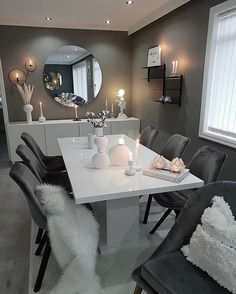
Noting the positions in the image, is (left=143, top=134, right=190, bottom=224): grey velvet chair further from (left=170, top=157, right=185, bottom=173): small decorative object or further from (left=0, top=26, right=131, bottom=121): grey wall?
(left=0, top=26, right=131, bottom=121): grey wall

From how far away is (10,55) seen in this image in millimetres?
4211

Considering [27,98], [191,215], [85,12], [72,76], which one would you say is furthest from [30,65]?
[191,215]

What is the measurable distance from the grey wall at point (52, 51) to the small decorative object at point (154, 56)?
936 mm

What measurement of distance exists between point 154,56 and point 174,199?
2711 millimetres

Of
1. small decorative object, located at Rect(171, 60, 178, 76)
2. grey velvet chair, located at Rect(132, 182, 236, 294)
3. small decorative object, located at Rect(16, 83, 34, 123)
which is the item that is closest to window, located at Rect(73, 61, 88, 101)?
small decorative object, located at Rect(16, 83, 34, 123)

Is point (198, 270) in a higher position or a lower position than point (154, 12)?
lower

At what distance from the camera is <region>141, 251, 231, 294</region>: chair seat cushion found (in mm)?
1109

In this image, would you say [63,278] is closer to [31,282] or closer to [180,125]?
[31,282]

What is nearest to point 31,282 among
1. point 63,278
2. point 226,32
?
point 63,278

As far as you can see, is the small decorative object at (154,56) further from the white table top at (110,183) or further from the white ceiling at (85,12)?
the white table top at (110,183)

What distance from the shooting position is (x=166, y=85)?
358cm

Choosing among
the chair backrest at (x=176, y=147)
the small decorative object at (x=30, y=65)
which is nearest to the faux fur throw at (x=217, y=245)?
the chair backrest at (x=176, y=147)

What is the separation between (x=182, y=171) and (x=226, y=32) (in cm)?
164

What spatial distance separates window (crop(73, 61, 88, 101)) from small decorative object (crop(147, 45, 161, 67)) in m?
1.32
